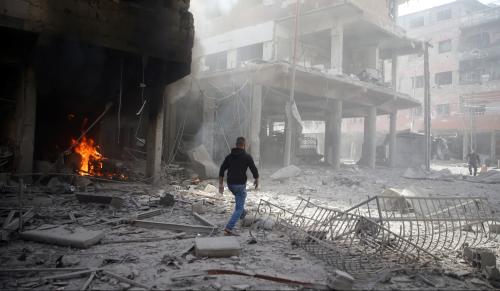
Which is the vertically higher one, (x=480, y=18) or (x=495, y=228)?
(x=480, y=18)

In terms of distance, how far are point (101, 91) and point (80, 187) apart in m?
3.83

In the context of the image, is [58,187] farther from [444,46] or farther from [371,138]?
[444,46]

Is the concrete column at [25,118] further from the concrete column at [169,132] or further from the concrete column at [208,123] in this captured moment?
the concrete column at [208,123]

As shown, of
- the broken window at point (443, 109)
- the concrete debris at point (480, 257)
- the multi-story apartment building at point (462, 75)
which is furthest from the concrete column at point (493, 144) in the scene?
the concrete debris at point (480, 257)

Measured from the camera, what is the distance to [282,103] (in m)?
19.5

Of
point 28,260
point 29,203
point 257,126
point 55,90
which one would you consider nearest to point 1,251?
point 28,260

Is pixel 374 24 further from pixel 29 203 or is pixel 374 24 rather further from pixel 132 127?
pixel 29 203

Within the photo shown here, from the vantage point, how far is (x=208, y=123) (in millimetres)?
14984

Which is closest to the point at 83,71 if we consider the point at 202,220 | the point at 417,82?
the point at 202,220

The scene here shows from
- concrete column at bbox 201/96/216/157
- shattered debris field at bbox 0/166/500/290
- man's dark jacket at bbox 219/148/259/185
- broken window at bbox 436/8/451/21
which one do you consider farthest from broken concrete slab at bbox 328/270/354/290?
broken window at bbox 436/8/451/21

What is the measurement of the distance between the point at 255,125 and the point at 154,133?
5252mm

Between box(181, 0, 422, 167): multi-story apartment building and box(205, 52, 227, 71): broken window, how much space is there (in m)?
0.07

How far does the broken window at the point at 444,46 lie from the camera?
126ft

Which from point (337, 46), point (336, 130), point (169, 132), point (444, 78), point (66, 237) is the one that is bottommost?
point (66, 237)
